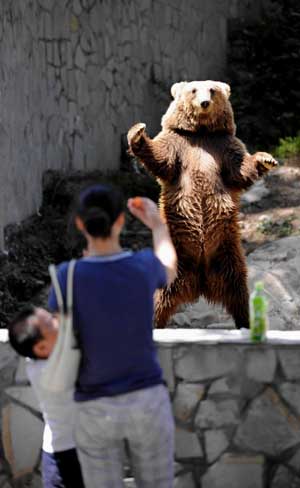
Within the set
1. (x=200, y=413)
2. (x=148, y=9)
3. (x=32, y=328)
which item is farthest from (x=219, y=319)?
(x=148, y=9)

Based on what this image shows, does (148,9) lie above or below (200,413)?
above

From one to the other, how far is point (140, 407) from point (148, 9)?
8905mm

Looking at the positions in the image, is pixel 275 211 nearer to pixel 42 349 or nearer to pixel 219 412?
pixel 219 412

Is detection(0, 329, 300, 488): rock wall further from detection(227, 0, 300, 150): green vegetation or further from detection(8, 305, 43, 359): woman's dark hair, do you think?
detection(227, 0, 300, 150): green vegetation

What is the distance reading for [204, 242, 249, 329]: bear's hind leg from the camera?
494 cm

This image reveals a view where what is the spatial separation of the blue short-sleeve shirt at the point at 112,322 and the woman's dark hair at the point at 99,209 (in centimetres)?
10

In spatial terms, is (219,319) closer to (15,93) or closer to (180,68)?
(15,93)

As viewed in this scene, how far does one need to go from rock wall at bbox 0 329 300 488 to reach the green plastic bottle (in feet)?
0.16

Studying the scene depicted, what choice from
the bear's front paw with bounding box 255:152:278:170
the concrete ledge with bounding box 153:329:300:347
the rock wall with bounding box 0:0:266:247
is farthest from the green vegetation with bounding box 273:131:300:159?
the concrete ledge with bounding box 153:329:300:347

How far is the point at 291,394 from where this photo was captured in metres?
4.19

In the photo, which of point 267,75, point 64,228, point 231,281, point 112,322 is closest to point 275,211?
point 64,228

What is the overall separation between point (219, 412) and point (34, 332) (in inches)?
52.9

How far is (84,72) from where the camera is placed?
374 inches

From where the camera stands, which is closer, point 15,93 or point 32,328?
point 32,328
